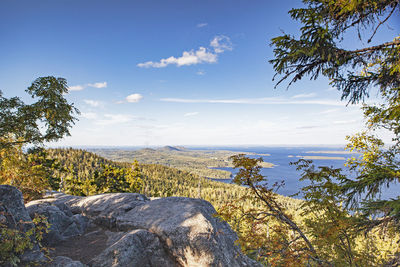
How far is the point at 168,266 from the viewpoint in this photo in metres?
9.51

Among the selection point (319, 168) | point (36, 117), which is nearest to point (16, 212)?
point (36, 117)

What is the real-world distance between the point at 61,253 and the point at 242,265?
923cm

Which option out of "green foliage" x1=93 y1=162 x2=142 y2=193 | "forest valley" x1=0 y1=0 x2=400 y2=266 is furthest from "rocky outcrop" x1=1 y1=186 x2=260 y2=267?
"green foliage" x1=93 y1=162 x2=142 y2=193

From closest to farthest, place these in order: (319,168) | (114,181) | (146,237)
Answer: (319,168), (146,237), (114,181)

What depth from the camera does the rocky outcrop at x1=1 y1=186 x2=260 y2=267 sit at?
352 inches

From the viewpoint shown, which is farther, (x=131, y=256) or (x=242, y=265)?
(x=242, y=265)

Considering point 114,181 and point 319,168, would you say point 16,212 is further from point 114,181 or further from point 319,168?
point 114,181

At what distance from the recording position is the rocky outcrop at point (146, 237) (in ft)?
29.3

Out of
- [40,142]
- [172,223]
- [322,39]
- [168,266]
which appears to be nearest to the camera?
[322,39]

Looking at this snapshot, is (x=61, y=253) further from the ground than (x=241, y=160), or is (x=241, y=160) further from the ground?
(x=241, y=160)

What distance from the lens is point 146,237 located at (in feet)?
32.3

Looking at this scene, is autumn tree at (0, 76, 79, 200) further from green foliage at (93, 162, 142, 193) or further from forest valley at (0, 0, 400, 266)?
green foliage at (93, 162, 142, 193)

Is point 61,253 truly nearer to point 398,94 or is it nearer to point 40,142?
point 40,142

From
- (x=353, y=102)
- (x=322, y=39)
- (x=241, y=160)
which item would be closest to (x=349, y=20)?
(x=322, y=39)
